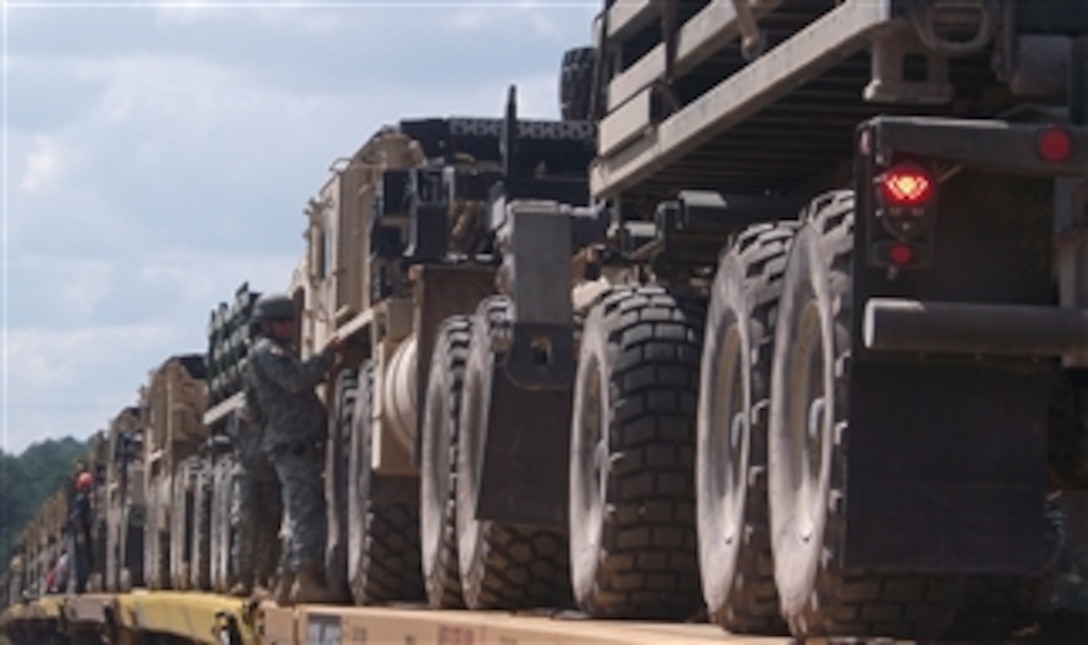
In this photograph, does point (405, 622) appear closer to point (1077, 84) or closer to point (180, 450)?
point (1077, 84)

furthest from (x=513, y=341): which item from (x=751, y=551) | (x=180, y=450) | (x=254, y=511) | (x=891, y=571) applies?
(x=180, y=450)

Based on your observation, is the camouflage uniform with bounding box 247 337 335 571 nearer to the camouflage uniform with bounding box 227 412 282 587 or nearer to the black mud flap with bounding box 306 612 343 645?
the camouflage uniform with bounding box 227 412 282 587

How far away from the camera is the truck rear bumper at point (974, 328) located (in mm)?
5863

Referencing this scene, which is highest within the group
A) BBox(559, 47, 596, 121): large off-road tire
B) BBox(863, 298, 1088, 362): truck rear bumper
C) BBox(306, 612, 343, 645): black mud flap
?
BBox(559, 47, 596, 121): large off-road tire

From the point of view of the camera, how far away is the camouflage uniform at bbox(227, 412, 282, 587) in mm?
15234

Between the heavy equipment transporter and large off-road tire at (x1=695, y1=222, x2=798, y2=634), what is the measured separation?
11 mm

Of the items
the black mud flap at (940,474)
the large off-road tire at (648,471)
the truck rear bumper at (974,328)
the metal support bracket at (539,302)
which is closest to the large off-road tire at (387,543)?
the metal support bracket at (539,302)

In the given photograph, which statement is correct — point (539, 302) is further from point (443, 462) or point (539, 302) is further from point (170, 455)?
point (170, 455)

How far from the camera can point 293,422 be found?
13922mm

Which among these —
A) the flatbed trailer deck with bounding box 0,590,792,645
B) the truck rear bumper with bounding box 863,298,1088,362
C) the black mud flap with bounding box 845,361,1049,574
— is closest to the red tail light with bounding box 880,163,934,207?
the truck rear bumper with bounding box 863,298,1088,362

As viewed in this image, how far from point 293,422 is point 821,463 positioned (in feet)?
25.3

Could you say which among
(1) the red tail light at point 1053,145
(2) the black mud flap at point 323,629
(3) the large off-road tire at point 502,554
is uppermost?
(1) the red tail light at point 1053,145

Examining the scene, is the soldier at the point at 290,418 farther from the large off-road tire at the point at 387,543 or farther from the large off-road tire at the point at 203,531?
the large off-road tire at the point at 203,531

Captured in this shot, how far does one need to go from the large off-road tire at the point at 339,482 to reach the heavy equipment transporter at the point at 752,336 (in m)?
0.03
